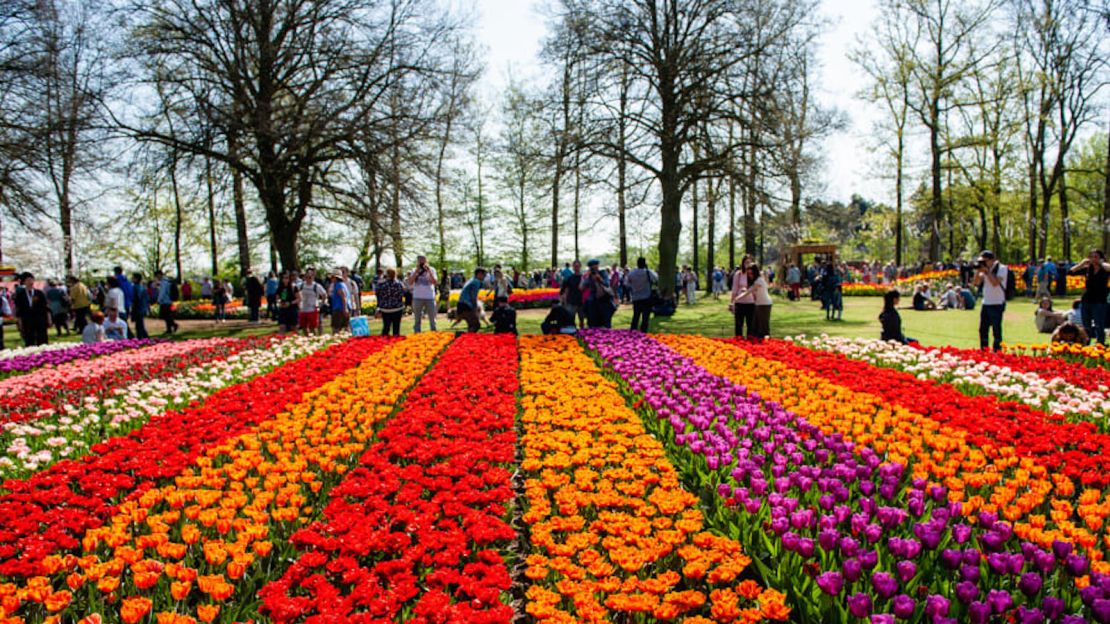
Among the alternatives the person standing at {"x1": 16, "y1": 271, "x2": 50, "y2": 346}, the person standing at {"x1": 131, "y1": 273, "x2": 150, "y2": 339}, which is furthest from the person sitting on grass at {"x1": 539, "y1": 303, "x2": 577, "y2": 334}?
the person standing at {"x1": 16, "y1": 271, "x2": 50, "y2": 346}

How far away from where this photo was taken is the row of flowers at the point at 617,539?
258cm

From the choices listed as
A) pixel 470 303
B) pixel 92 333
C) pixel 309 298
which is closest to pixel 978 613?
pixel 470 303

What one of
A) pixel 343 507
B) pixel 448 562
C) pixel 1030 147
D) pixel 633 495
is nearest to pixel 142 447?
pixel 343 507

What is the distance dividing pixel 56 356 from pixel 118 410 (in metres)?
5.23

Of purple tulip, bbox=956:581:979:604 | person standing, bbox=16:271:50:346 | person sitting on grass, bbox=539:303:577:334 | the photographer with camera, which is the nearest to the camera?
purple tulip, bbox=956:581:979:604

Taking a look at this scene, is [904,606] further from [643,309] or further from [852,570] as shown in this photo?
[643,309]

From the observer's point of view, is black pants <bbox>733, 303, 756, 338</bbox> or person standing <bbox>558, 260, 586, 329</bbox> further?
person standing <bbox>558, 260, 586, 329</bbox>

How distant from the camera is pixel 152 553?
3334mm

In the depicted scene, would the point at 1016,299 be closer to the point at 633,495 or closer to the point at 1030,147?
the point at 1030,147

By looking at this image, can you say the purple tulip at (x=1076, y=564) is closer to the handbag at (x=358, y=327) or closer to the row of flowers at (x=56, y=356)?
the row of flowers at (x=56, y=356)

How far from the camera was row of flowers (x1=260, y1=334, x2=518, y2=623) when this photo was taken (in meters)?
2.61

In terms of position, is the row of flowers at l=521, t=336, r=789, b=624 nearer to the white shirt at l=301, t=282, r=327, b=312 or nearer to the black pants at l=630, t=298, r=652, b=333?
the black pants at l=630, t=298, r=652, b=333

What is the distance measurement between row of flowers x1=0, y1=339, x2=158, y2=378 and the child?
19.6ft

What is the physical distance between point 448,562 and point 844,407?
3.65 metres
